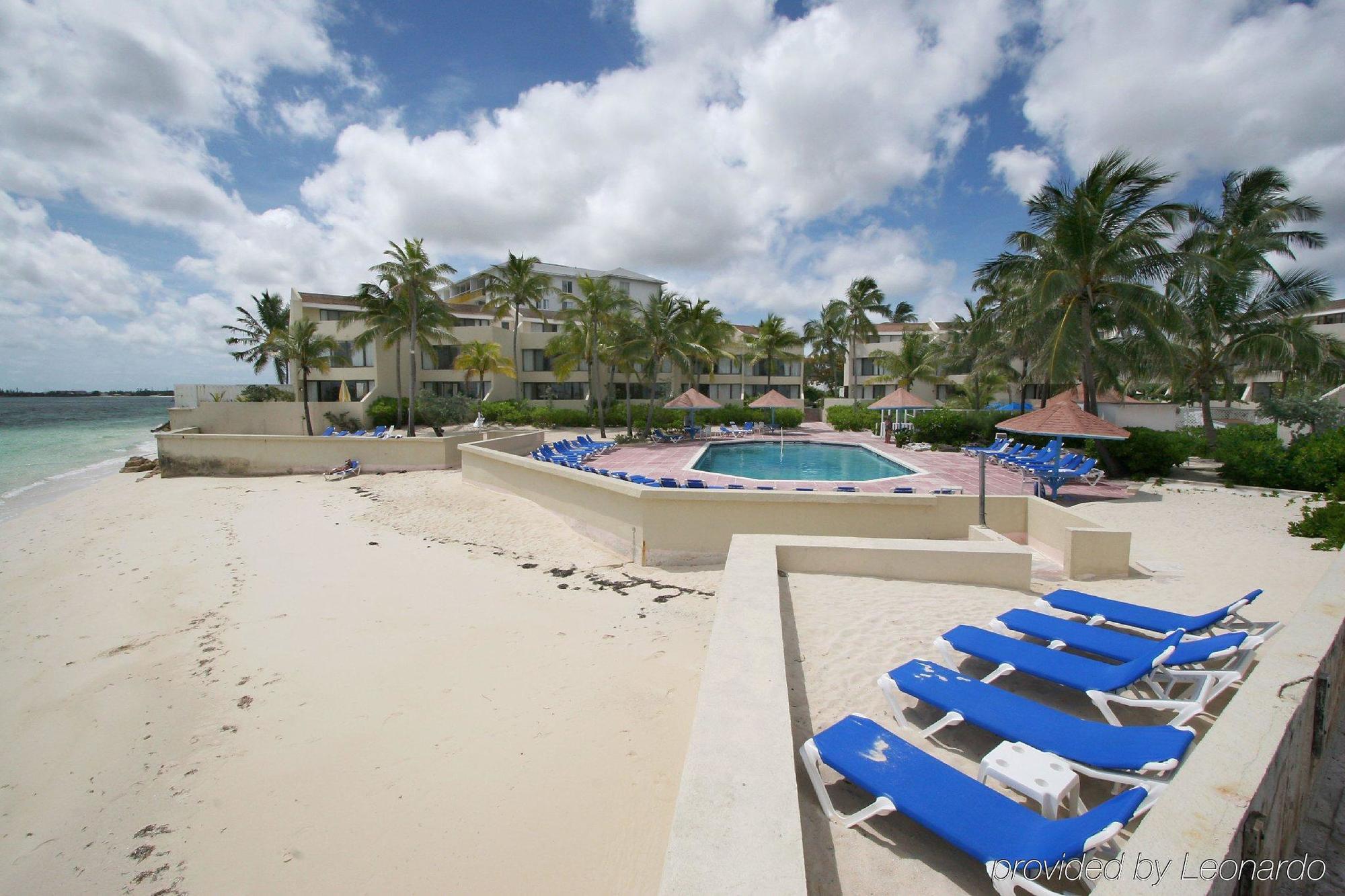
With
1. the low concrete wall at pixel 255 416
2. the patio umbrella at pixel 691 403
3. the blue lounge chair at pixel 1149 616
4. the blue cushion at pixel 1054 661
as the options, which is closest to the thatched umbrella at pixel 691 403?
the patio umbrella at pixel 691 403

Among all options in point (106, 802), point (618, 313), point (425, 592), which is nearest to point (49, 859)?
point (106, 802)

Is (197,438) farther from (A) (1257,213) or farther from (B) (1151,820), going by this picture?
(A) (1257,213)

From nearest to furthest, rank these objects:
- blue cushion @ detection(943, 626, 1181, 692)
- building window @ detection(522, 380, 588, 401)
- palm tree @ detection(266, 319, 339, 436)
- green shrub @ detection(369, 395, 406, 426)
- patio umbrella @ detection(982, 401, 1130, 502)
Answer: blue cushion @ detection(943, 626, 1181, 692), patio umbrella @ detection(982, 401, 1130, 502), palm tree @ detection(266, 319, 339, 436), green shrub @ detection(369, 395, 406, 426), building window @ detection(522, 380, 588, 401)

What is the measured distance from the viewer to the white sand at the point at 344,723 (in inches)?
168

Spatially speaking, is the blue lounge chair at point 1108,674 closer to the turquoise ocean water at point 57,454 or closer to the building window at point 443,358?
the turquoise ocean water at point 57,454

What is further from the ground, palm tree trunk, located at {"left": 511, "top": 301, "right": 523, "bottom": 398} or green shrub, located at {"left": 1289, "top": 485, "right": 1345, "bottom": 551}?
palm tree trunk, located at {"left": 511, "top": 301, "right": 523, "bottom": 398}

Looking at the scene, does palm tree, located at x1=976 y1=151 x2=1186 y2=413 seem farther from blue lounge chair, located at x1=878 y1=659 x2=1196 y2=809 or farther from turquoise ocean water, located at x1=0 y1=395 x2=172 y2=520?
turquoise ocean water, located at x1=0 y1=395 x2=172 y2=520

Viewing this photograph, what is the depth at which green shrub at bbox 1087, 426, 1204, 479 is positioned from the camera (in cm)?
1717

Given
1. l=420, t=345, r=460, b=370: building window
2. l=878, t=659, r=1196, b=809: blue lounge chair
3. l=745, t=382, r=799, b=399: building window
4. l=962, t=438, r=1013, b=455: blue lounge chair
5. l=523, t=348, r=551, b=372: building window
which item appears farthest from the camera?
l=745, t=382, r=799, b=399: building window

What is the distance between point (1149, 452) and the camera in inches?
Answer: 682

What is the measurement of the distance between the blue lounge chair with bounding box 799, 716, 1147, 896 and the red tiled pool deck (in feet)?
27.9

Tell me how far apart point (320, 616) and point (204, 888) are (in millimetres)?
5461

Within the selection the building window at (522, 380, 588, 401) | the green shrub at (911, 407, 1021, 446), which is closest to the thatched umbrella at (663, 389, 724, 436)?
the green shrub at (911, 407, 1021, 446)

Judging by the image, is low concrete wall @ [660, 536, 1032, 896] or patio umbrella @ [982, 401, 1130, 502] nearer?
low concrete wall @ [660, 536, 1032, 896]
